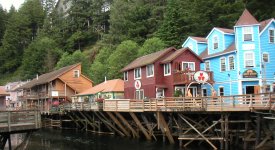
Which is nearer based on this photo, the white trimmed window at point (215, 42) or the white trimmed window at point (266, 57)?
the white trimmed window at point (266, 57)

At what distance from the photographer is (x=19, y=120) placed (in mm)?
22125

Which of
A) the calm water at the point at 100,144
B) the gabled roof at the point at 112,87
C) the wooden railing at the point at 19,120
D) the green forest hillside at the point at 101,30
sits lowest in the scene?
the calm water at the point at 100,144

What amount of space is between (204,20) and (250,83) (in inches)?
895

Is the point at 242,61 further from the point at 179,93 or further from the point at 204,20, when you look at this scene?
the point at 204,20

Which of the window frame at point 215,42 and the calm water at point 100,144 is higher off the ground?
the window frame at point 215,42

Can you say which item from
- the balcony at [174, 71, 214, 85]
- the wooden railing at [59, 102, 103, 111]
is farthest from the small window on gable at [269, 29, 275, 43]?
the wooden railing at [59, 102, 103, 111]

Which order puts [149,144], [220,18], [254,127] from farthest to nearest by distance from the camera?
[220,18]
[149,144]
[254,127]

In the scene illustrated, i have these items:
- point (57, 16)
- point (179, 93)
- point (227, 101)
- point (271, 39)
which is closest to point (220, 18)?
point (271, 39)

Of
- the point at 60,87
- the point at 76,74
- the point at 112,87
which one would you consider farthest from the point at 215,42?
the point at 60,87

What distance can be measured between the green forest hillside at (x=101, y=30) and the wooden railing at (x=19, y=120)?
3549 cm

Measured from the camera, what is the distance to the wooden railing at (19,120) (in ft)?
70.9

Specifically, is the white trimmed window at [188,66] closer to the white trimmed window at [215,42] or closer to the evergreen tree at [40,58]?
the white trimmed window at [215,42]

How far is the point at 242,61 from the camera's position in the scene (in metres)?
36.8

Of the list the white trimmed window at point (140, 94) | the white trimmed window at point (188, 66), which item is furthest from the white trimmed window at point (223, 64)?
the white trimmed window at point (140, 94)
